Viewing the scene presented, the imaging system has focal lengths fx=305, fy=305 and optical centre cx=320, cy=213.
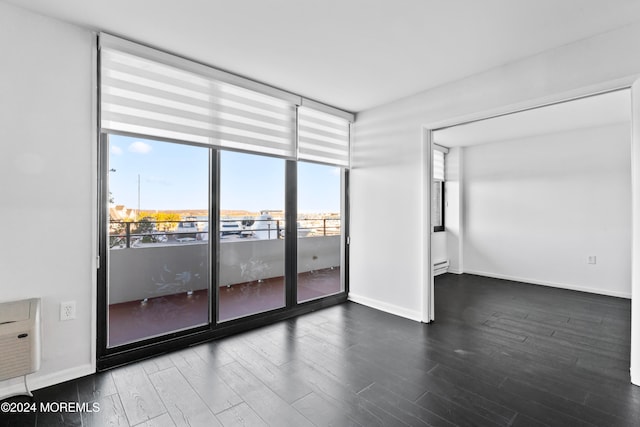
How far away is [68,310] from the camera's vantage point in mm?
2273

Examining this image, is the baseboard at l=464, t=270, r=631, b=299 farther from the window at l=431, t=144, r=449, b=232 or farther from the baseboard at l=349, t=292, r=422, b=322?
the baseboard at l=349, t=292, r=422, b=322

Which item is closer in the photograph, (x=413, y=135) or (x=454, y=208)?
(x=413, y=135)

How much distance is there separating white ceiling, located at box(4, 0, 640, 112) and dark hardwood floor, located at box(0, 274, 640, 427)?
264 cm

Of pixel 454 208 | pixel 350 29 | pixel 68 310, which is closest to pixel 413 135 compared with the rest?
pixel 350 29

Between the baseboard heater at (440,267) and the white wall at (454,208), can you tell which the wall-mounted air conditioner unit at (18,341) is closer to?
the baseboard heater at (440,267)

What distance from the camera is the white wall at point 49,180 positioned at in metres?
2.07

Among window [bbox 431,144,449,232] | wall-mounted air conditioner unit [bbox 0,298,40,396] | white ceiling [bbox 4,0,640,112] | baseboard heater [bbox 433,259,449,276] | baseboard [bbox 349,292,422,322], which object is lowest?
baseboard [bbox 349,292,422,322]

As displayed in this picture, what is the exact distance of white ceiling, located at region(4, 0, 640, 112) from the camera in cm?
207

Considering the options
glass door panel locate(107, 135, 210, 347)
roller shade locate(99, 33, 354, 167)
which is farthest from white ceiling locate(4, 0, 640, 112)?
glass door panel locate(107, 135, 210, 347)

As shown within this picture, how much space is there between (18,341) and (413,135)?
3836mm

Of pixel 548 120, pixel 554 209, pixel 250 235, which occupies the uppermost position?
pixel 548 120

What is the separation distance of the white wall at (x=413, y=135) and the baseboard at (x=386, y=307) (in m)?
0.01

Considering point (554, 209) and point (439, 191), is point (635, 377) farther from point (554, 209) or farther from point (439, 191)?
point (439, 191)

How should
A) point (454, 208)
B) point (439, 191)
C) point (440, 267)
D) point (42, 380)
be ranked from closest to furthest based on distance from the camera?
point (42, 380) < point (440, 267) < point (454, 208) < point (439, 191)
